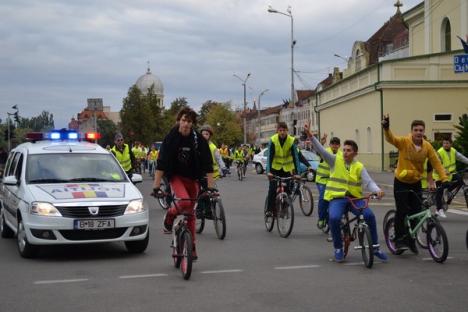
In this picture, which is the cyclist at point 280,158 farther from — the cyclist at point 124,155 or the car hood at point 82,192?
the cyclist at point 124,155

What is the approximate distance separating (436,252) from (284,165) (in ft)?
13.0

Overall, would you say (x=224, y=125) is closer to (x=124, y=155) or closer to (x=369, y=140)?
(x=369, y=140)

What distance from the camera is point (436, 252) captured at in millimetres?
9180

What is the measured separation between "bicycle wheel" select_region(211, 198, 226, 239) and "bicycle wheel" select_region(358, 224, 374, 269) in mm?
3442

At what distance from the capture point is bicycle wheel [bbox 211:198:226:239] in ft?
38.9

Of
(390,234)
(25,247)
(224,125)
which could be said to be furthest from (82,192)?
(224,125)

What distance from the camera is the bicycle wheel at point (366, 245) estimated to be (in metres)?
8.68

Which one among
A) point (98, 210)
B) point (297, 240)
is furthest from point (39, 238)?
point (297, 240)

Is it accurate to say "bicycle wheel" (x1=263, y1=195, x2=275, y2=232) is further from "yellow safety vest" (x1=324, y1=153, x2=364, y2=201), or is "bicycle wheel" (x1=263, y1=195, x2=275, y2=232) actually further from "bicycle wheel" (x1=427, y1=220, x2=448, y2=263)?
"bicycle wheel" (x1=427, y1=220, x2=448, y2=263)

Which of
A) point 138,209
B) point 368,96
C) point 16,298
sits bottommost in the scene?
point 16,298

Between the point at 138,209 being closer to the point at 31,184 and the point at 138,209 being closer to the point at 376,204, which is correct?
the point at 31,184

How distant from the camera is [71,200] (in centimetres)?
928

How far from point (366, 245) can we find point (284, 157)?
13.1ft

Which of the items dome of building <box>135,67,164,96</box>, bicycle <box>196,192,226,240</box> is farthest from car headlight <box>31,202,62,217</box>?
dome of building <box>135,67,164,96</box>
